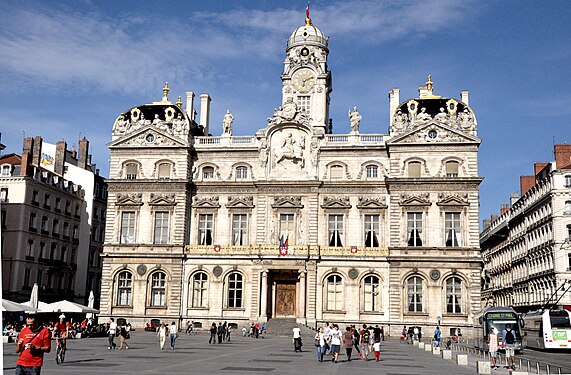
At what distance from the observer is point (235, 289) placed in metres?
62.5

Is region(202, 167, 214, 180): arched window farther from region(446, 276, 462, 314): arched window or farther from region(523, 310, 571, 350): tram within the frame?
region(523, 310, 571, 350): tram

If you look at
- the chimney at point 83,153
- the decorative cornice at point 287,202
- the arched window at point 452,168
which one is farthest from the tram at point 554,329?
the chimney at point 83,153

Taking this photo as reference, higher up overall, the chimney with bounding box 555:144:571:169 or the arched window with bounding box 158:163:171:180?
the chimney with bounding box 555:144:571:169

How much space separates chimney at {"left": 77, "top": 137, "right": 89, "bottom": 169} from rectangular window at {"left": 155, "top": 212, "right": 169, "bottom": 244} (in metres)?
28.8

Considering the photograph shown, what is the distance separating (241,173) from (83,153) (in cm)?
3367

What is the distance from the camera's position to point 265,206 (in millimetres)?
63219

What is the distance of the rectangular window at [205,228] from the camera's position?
211ft

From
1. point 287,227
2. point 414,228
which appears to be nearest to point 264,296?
point 287,227

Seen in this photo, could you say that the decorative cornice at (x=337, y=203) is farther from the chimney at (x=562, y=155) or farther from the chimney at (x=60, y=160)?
the chimney at (x=60, y=160)

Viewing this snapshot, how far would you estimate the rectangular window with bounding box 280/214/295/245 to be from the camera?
6253 cm

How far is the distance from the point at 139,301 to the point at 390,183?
2701 cm

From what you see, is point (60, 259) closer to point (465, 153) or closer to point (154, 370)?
point (465, 153)

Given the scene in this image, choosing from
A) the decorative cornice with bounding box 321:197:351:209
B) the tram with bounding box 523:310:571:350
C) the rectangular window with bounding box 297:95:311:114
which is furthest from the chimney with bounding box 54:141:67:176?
the tram with bounding box 523:310:571:350

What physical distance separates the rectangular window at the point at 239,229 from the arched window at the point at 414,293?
16364 millimetres
